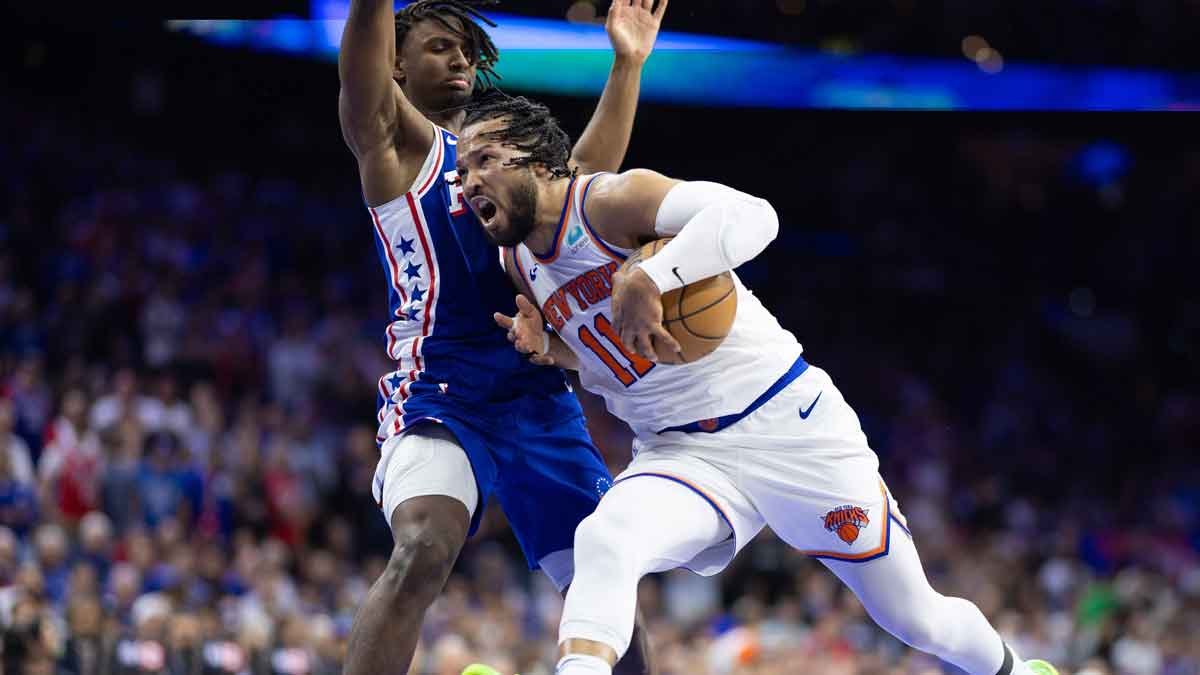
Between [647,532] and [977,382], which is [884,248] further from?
[647,532]

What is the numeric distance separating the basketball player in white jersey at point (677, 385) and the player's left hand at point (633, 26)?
935 mm

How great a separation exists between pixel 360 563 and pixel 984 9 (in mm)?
7953

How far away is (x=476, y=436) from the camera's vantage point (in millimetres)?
4656

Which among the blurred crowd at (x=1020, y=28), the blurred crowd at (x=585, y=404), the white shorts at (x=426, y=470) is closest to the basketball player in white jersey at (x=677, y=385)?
the white shorts at (x=426, y=470)

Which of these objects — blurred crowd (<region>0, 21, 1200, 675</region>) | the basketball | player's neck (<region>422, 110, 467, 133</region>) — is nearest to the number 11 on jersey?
the basketball

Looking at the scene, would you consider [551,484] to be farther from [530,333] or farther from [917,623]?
[917,623]

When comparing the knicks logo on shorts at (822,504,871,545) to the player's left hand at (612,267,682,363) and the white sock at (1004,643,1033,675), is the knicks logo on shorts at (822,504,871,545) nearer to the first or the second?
the player's left hand at (612,267,682,363)

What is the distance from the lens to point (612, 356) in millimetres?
4387

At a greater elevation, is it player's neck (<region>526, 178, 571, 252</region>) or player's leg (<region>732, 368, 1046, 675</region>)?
player's neck (<region>526, 178, 571, 252</region>)

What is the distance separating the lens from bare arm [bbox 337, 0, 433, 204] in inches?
172

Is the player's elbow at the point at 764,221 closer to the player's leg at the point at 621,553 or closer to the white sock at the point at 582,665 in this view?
the player's leg at the point at 621,553

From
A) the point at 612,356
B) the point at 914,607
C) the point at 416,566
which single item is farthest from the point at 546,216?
the point at 914,607

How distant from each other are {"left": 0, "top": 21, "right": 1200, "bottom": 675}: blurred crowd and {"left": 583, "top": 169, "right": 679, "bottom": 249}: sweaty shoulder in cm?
444

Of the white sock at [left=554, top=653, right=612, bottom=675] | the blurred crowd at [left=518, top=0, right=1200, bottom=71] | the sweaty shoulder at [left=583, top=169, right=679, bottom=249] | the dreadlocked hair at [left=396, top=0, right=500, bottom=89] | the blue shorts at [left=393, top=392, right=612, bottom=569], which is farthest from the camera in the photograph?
the blurred crowd at [left=518, top=0, right=1200, bottom=71]
